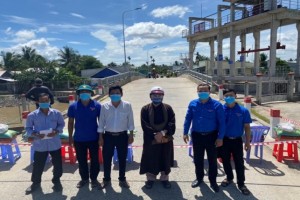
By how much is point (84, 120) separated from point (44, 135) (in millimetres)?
701

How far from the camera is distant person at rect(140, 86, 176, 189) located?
447cm

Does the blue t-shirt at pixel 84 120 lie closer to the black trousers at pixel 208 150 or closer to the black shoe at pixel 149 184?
the black shoe at pixel 149 184

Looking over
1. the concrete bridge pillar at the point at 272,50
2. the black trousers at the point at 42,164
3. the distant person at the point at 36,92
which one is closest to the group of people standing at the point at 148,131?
the black trousers at the point at 42,164

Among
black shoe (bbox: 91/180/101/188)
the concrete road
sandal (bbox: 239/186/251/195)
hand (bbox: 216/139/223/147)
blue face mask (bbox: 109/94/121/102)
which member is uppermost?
blue face mask (bbox: 109/94/121/102)

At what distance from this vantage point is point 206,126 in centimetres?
443

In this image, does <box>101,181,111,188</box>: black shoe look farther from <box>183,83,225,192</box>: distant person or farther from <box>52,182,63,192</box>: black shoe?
<box>183,83,225,192</box>: distant person

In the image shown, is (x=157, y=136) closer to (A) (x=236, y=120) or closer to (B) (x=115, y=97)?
(B) (x=115, y=97)

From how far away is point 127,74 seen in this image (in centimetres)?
2986

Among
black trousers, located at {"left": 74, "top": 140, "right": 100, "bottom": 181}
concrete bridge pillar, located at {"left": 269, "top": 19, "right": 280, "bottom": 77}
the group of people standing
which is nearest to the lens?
the group of people standing

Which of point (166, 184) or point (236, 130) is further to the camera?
point (166, 184)

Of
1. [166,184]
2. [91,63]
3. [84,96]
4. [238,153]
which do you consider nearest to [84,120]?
[84,96]

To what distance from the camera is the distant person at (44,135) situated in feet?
14.9

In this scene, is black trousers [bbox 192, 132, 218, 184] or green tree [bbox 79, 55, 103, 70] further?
green tree [bbox 79, 55, 103, 70]

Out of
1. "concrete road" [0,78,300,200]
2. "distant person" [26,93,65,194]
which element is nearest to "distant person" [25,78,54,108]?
"concrete road" [0,78,300,200]
